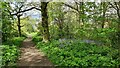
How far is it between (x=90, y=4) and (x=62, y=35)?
12.7 m

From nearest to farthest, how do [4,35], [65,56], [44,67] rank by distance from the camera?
[44,67], [65,56], [4,35]

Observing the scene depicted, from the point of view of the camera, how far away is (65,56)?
32.1 feet

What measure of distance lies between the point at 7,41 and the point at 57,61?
227 inches

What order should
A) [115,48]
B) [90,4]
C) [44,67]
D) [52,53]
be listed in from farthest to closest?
1. [52,53]
2. [44,67]
3. [115,48]
4. [90,4]

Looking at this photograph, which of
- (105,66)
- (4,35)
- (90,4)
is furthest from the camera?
(4,35)

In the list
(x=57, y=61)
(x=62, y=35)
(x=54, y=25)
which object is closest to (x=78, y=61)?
(x=57, y=61)

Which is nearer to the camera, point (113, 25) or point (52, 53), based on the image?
point (113, 25)

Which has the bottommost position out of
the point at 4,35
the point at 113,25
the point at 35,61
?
the point at 35,61

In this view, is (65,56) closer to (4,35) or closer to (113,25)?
(113,25)

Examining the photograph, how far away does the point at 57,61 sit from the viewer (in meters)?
9.08

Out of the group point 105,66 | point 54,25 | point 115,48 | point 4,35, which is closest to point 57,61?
point 105,66

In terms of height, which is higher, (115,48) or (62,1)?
(62,1)

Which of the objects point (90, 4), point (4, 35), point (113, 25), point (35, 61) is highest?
point (90, 4)

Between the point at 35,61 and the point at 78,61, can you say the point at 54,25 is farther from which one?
the point at 78,61
